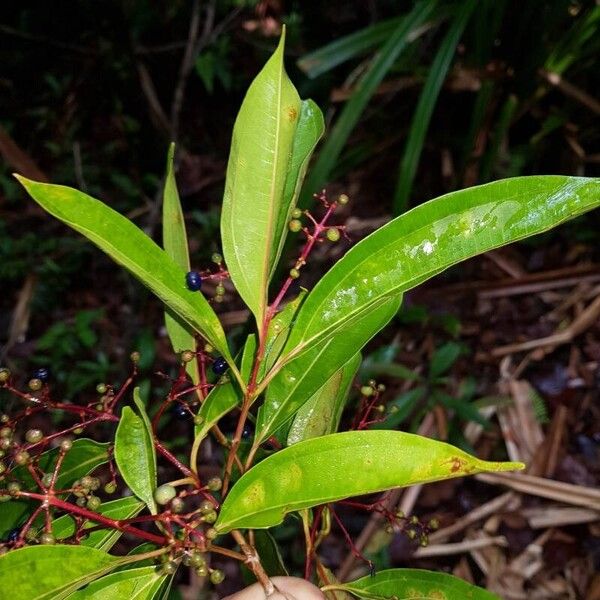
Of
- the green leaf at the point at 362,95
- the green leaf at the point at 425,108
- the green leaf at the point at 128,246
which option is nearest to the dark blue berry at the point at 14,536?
the green leaf at the point at 128,246

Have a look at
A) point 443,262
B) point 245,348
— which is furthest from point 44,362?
point 443,262

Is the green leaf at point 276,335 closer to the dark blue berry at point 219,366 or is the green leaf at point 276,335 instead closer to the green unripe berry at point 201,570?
the dark blue berry at point 219,366

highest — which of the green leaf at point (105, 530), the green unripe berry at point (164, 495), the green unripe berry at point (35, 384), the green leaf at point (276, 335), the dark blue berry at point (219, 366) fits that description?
the green leaf at point (276, 335)

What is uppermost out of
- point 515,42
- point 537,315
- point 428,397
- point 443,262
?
point 515,42

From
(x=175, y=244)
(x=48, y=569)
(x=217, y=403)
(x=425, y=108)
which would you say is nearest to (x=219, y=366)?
(x=217, y=403)

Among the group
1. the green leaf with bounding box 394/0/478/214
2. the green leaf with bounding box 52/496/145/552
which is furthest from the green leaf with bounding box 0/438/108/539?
the green leaf with bounding box 394/0/478/214

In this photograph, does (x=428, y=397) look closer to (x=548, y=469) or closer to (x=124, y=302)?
(x=548, y=469)
